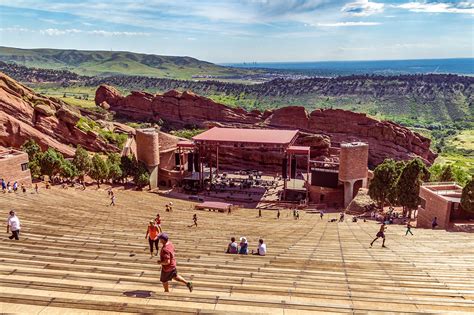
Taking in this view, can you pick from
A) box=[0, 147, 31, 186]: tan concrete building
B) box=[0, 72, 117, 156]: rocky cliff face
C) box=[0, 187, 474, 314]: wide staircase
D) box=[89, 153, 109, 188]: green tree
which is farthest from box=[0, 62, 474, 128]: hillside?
box=[0, 187, 474, 314]: wide staircase

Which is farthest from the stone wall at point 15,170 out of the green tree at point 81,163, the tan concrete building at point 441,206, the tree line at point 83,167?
the tan concrete building at point 441,206

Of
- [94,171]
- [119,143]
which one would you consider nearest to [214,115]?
[119,143]

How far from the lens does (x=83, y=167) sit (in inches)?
1719

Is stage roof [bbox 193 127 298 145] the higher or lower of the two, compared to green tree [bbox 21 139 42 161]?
higher

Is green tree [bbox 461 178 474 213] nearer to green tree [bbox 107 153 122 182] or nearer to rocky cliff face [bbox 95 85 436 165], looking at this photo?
green tree [bbox 107 153 122 182]

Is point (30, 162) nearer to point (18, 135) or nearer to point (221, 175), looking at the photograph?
point (18, 135)

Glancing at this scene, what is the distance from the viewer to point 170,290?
8.94 meters

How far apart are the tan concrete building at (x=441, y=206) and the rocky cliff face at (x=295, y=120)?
34.1 m

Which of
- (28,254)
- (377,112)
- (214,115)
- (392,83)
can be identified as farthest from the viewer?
(392,83)

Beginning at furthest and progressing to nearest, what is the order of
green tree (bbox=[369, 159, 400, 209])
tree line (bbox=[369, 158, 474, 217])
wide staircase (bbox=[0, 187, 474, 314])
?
green tree (bbox=[369, 159, 400, 209]) < tree line (bbox=[369, 158, 474, 217]) < wide staircase (bbox=[0, 187, 474, 314])

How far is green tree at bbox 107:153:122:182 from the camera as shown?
45781mm

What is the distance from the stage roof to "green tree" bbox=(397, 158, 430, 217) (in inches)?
576

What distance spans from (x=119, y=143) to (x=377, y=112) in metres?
112

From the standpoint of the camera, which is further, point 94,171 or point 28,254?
point 94,171
